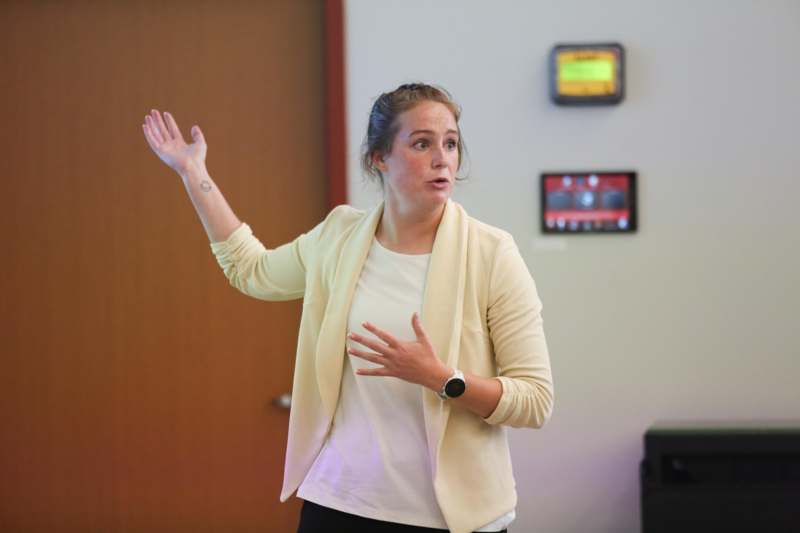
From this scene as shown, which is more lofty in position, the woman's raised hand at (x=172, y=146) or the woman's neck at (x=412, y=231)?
the woman's raised hand at (x=172, y=146)

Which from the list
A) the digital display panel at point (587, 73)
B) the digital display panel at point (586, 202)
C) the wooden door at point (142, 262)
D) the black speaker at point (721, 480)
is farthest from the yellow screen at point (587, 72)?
the black speaker at point (721, 480)

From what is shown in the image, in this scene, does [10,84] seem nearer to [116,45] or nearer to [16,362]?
[116,45]

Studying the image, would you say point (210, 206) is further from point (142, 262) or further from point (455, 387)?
point (142, 262)

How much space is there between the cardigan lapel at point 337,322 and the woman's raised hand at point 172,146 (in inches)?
16.5

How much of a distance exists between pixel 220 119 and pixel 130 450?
1126 millimetres

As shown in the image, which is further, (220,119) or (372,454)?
(220,119)

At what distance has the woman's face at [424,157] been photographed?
1723 millimetres

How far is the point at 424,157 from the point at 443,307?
0.27 metres

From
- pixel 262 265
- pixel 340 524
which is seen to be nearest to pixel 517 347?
pixel 340 524

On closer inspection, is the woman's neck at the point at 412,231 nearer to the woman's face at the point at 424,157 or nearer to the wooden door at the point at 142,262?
the woman's face at the point at 424,157

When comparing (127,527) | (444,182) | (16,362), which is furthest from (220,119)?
(444,182)

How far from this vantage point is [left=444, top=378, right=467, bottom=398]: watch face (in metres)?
1.55

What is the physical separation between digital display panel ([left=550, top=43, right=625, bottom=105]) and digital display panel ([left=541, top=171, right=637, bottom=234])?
240 millimetres

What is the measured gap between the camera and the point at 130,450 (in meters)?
3.27
